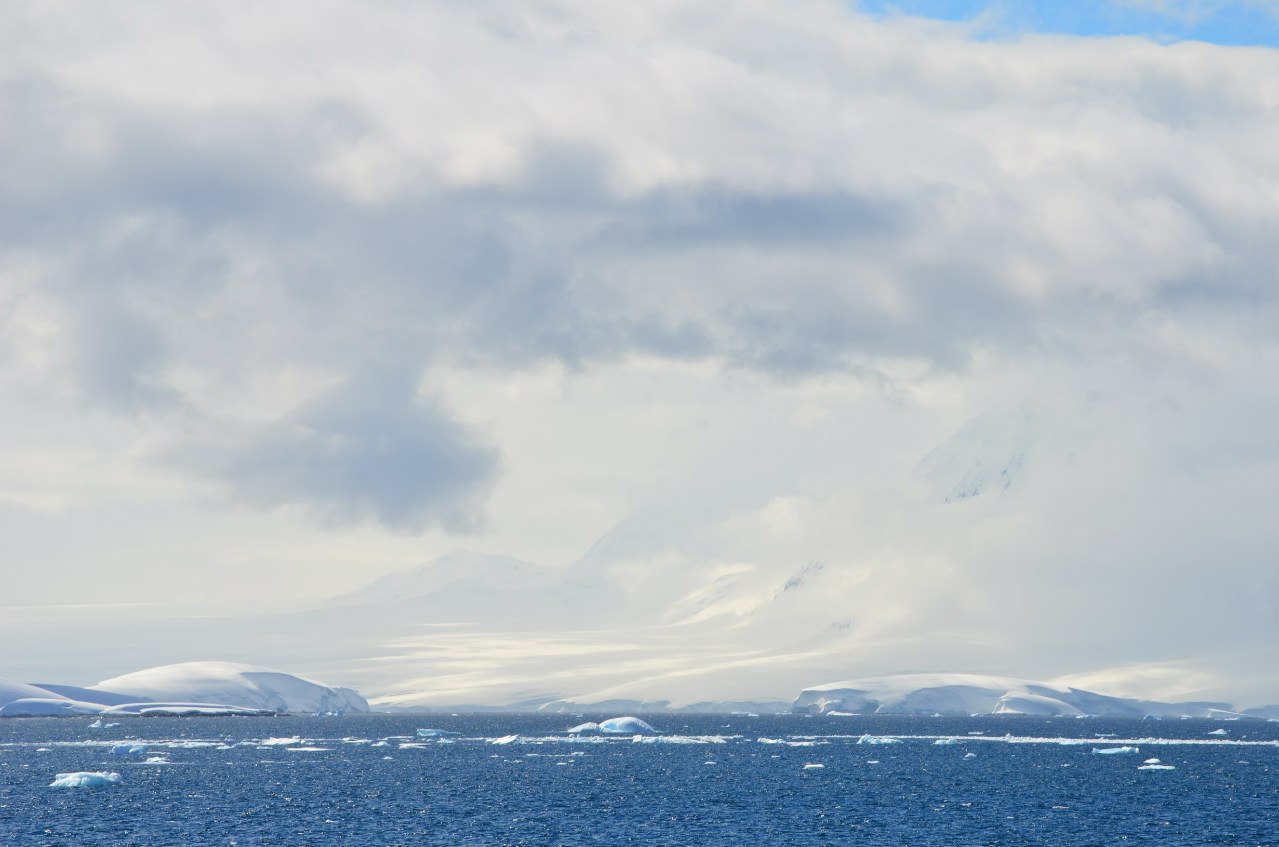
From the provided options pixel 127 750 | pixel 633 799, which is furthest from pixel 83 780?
pixel 127 750

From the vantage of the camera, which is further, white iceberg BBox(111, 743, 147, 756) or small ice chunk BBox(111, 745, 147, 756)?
small ice chunk BBox(111, 745, 147, 756)

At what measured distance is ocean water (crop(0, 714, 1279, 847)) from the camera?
295ft

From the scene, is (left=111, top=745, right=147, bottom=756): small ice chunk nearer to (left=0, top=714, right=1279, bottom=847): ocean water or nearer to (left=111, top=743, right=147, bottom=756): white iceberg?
(left=111, top=743, right=147, bottom=756): white iceberg

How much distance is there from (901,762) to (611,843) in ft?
285

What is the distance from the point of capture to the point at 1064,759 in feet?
572

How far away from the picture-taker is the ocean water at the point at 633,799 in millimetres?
89875

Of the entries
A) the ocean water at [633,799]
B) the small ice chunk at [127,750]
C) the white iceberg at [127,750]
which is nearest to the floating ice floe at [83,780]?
the ocean water at [633,799]

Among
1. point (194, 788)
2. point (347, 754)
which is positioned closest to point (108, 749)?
point (347, 754)

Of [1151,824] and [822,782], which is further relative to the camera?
[822,782]

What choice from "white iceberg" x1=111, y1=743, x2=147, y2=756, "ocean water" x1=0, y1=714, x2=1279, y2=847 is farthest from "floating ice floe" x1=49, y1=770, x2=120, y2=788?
"white iceberg" x1=111, y1=743, x2=147, y2=756

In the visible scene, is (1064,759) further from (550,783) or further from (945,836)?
(945,836)

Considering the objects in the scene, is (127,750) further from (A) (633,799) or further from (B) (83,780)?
(A) (633,799)

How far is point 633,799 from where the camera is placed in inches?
4500

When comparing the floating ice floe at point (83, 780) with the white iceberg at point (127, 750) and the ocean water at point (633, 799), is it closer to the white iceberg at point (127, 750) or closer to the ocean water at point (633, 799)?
the ocean water at point (633, 799)
